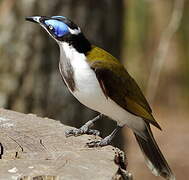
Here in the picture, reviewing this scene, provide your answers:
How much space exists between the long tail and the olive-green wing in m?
0.23

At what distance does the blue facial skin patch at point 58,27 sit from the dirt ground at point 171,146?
512 centimetres

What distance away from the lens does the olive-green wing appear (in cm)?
509

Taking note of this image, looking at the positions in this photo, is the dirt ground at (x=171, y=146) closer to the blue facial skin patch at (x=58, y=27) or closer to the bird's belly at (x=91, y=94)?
the bird's belly at (x=91, y=94)

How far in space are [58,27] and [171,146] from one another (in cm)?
678

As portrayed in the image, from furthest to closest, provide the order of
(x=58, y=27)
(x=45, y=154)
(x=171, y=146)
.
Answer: (x=171, y=146), (x=58, y=27), (x=45, y=154)

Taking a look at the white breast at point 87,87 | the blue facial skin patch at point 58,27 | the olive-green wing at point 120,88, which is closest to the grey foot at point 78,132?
the white breast at point 87,87

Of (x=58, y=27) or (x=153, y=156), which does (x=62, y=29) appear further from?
(x=153, y=156)

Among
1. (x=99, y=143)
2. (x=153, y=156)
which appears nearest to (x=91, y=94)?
(x=99, y=143)

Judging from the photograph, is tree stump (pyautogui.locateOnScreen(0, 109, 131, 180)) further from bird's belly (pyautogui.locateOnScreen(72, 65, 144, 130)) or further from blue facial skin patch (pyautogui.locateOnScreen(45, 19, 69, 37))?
blue facial skin patch (pyautogui.locateOnScreen(45, 19, 69, 37))

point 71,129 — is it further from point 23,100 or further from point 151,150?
point 23,100

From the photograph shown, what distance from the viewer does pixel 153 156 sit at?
18.3ft

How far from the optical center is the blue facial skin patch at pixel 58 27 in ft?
16.2

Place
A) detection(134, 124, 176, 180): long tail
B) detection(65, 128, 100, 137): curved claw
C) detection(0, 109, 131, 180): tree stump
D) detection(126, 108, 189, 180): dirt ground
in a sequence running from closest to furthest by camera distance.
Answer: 1. detection(0, 109, 131, 180): tree stump
2. detection(65, 128, 100, 137): curved claw
3. detection(134, 124, 176, 180): long tail
4. detection(126, 108, 189, 180): dirt ground

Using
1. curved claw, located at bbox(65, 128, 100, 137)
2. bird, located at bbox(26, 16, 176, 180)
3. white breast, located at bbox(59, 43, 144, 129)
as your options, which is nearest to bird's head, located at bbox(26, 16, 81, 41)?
bird, located at bbox(26, 16, 176, 180)
